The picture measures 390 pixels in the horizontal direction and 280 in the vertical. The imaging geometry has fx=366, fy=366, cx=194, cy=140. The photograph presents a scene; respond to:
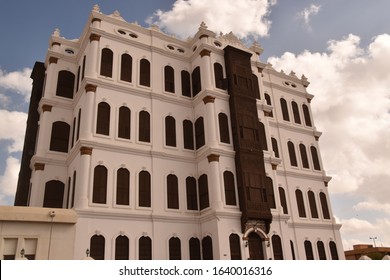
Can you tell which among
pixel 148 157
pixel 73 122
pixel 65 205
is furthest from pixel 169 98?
pixel 65 205

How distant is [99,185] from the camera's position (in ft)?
66.3

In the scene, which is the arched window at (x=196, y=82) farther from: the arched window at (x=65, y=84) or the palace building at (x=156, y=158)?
the arched window at (x=65, y=84)

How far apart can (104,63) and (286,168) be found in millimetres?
15788

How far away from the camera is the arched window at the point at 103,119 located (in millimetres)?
21703

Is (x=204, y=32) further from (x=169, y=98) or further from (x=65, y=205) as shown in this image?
(x=65, y=205)

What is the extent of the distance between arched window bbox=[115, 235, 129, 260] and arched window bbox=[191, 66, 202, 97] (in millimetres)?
11337

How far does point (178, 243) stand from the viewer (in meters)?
21.3

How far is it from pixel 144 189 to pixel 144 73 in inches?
325

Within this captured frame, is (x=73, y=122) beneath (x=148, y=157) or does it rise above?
above

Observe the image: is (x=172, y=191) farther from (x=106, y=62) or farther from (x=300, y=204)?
(x=300, y=204)

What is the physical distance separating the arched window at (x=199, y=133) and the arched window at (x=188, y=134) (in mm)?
331

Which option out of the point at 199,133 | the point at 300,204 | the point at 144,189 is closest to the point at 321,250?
the point at 300,204

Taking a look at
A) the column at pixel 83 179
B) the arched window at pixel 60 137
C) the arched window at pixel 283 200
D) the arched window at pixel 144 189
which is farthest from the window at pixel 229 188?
the arched window at pixel 60 137

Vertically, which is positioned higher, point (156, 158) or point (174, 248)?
point (156, 158)
